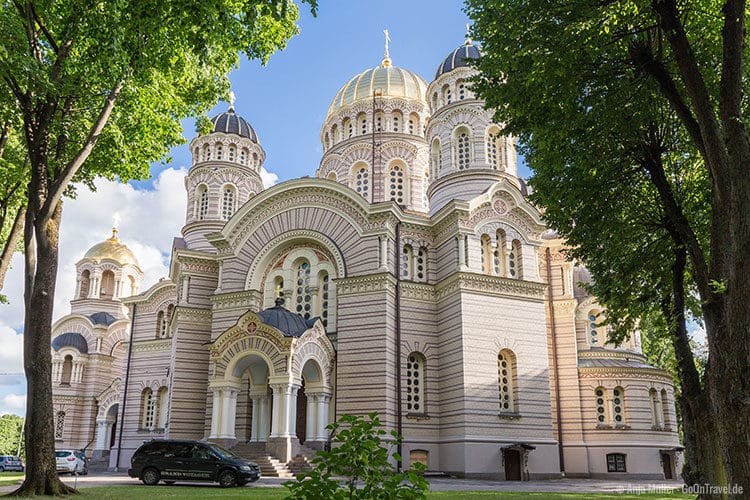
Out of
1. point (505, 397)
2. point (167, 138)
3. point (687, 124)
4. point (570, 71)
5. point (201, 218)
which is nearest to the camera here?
point (687, 124)

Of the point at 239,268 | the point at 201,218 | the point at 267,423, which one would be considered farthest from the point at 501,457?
the point at 201,218

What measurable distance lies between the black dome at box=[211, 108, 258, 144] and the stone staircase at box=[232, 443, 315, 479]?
19.0 metres

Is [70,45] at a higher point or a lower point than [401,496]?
higher

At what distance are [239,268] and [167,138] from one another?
34.1 ft

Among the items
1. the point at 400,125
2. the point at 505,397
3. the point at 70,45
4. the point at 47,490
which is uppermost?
the point at 400,125

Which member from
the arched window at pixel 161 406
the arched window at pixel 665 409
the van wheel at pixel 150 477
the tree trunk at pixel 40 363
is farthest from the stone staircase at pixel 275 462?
the arched window at pixel 665 409

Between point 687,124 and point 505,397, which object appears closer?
point 687,124

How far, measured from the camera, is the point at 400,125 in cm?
3544

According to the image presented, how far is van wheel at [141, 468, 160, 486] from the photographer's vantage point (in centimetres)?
1866

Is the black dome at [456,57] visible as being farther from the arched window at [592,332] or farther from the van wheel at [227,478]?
the van wheel at [227,478]

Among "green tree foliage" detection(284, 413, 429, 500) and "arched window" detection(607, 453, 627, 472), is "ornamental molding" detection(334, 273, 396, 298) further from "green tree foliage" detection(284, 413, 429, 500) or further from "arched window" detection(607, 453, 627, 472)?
"green tree foliage" detection(284, 413, 429, 500)

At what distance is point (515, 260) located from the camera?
25609 mm

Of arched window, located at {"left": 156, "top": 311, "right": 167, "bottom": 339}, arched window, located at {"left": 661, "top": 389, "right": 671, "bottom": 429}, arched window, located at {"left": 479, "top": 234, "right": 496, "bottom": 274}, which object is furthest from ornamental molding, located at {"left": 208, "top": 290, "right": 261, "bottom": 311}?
arched window, located at {"left": 661, "top": 389, "right": 671, "bottom": 429}

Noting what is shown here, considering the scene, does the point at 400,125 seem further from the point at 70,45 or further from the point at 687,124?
the point at 687,124
